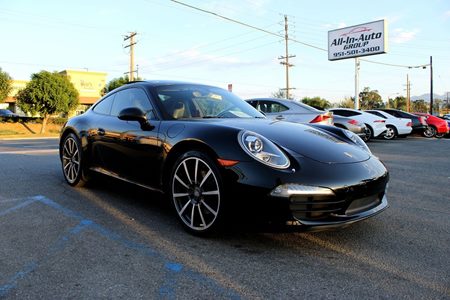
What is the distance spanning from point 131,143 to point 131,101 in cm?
67

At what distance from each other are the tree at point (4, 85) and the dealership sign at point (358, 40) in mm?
25816

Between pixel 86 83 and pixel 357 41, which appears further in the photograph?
pixel 86 83

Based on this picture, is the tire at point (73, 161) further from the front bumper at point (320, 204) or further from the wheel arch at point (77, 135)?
the front bumper at point (320, 204)

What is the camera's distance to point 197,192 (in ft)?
10.3

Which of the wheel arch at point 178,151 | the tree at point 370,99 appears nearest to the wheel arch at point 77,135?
the wheel arch at point 178,151

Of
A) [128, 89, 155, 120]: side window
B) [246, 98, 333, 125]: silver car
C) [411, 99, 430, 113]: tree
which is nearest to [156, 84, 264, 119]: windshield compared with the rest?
[128, 89, 155, 120]: side window

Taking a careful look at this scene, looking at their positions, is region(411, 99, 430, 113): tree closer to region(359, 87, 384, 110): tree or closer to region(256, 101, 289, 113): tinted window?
region(359, 87, 384, 110): tree

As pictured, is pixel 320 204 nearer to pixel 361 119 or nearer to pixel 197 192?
pixel 197 192

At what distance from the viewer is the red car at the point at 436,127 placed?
1758cm

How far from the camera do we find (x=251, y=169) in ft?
9.14

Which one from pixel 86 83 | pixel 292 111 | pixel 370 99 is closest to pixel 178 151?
pixel 292 111

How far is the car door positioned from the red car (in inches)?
673

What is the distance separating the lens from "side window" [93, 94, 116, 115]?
467cm

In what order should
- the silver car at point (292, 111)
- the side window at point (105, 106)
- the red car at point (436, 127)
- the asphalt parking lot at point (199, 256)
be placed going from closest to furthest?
the asphalt parking lot at point (199, 256)
the side window at point (105, 106)
the silver car at point (292, 111)
the red car at point (436, 127)
